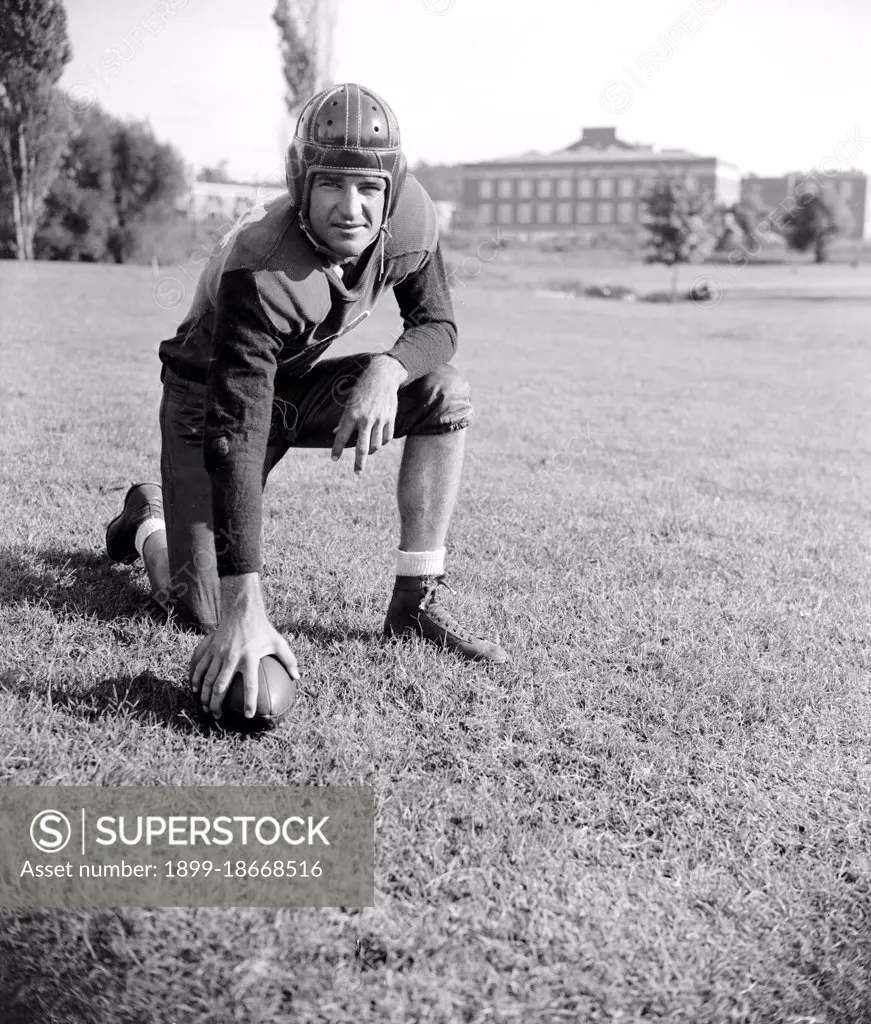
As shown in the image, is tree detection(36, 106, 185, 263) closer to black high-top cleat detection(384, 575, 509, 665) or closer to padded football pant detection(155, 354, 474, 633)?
padded football pant detection(155, 354, 474, 633)

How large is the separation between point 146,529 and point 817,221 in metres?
72.8

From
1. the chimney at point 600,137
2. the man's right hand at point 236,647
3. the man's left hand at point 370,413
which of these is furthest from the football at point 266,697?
the chimney at point 600,137

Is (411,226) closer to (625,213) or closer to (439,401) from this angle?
(439,401)

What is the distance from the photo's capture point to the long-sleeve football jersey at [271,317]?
2.85m

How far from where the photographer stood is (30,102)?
23.7 metres

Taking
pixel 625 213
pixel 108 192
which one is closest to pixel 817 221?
pixel 625 213

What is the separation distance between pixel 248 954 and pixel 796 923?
1.18 m

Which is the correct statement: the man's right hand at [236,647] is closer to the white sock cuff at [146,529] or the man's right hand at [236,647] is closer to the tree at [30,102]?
the white sock cuff at [146,529]

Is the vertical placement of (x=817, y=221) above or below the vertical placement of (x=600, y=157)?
below

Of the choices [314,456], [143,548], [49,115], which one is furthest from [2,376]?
[49,115]

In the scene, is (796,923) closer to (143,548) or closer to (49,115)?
(143,548)

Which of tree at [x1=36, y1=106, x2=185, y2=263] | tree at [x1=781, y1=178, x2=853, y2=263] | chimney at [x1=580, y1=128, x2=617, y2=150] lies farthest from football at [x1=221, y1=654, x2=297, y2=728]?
chimney at [x1=580, y1=128, x2=617, y2=150]

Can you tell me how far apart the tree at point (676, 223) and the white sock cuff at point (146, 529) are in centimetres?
4949

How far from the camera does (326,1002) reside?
2041mm
